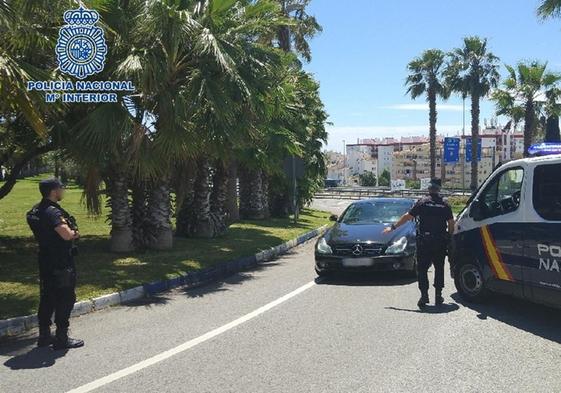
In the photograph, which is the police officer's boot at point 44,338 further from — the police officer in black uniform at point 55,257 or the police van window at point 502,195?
the police van window at point 502,195

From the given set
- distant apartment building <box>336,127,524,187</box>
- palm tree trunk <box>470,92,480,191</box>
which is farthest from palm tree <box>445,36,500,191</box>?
distant apartment building <box>336,127,524,187</box>

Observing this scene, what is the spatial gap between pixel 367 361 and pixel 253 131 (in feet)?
28.9

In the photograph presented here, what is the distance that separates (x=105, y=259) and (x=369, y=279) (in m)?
5.72

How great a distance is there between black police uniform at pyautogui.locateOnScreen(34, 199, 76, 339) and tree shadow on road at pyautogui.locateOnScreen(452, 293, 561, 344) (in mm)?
4902

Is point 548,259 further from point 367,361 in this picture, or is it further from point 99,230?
point 99,230

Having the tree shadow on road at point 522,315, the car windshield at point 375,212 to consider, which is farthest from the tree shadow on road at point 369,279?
the tree shadow on road at point 522,315

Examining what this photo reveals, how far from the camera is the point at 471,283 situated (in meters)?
7.81

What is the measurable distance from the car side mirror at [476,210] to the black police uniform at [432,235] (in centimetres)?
28

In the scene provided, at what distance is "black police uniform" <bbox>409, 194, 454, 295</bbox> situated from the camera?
25.7ft

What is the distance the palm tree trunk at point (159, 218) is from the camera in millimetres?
13906

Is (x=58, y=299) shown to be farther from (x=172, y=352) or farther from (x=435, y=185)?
(x=435, y=185)

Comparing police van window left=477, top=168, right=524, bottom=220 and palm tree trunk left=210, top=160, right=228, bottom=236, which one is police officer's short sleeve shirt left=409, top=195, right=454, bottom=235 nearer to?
police van window left=477, top=168, right=524, bottom=220

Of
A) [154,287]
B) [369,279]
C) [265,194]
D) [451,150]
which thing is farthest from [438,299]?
[451,150]

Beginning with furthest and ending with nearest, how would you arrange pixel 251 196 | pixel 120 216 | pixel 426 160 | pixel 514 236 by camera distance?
pixel 426 160, pixel 251 196, pixel 120 216, pixel 514 236
